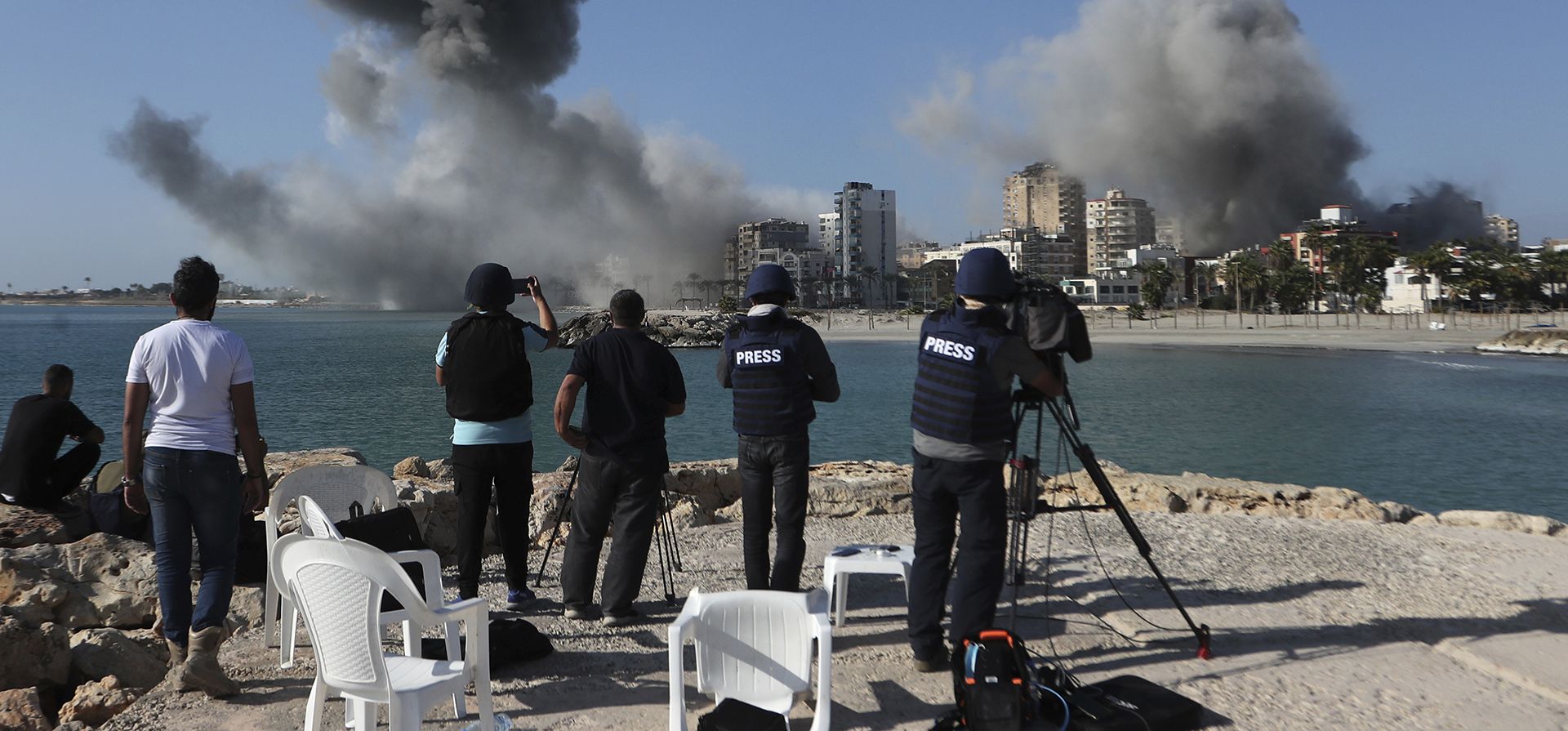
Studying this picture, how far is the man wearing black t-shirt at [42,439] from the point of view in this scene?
607 centimetres

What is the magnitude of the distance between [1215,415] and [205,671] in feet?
107

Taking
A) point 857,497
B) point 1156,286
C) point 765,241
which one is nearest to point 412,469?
point 857,497

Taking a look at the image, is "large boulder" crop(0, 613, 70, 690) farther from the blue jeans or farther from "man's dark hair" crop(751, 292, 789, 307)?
"man's dark hair" crop(751, 292, 789, 307)

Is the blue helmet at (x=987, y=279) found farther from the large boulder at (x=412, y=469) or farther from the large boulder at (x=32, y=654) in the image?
the large boulder at (x=412, y=469)

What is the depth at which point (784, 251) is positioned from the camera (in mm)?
157500

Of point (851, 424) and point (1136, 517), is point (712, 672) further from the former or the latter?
point (851, 424)

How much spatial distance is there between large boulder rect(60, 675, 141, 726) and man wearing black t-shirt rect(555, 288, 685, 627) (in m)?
1.74

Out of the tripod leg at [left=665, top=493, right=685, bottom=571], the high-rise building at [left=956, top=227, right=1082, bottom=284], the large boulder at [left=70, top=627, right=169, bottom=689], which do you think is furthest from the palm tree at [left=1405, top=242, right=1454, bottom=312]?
the large boulder at [left=70, top=627, right=169, bottom=689]

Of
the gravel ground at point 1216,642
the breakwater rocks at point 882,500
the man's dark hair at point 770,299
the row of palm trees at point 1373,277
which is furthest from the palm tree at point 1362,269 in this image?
the man's dark hair at point 770,299

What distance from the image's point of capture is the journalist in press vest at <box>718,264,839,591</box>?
4.64m

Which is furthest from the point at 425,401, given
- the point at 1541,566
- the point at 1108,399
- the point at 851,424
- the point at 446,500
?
the point at 1541,566

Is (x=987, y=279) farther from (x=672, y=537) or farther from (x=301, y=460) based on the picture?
(x=301, y=460)

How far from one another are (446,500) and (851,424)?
73.1 ft

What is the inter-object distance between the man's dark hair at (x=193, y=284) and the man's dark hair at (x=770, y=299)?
82.4 inches
